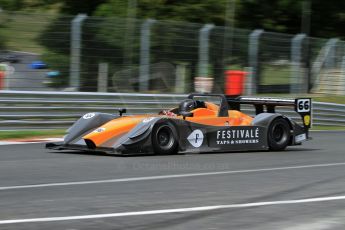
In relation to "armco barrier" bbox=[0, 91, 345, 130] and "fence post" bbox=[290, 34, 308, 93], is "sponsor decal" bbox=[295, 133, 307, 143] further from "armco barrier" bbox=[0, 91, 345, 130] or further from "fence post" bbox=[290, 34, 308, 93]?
"fence post" bbox=[290, 34, 308, 93]

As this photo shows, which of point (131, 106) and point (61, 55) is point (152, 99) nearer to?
point (131, 106)

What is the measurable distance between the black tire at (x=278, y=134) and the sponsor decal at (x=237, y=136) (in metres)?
0.29

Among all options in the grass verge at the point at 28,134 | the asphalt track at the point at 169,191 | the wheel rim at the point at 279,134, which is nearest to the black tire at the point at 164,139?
the asphalt track at the point at 169,191

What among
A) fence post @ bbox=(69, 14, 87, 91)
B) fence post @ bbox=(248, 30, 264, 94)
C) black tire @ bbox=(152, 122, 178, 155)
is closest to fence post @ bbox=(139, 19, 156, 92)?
fence post @ bbox=(69, 14, 87, 91)

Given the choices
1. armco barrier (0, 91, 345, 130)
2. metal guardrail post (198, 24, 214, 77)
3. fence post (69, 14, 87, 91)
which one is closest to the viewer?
armco barrier (0, 91, 345, 130)

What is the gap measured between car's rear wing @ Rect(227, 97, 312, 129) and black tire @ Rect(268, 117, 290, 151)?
0.97ft

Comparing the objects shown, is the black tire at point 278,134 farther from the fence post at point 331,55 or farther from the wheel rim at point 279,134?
the fence post at point 331,55

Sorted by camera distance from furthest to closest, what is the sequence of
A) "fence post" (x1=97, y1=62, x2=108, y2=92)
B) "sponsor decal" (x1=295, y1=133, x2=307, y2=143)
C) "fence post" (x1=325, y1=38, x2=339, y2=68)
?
"fence post" (x1=325, y1=38, x2=339, y2=68) → "fence post" (x1=97, y1=62, x2=108, y2=92) → "sponsor decal" (x1=295, y1=133, x2=307, y2=143)

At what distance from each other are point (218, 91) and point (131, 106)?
369 cm

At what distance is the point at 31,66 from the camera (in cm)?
1352

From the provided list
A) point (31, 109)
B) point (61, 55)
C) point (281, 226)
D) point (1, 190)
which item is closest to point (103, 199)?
point (1, 190)

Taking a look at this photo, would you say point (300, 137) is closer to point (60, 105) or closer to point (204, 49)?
point (60, 105)

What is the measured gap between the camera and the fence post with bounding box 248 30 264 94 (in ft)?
59.6

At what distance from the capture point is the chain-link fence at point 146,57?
44.8ft
